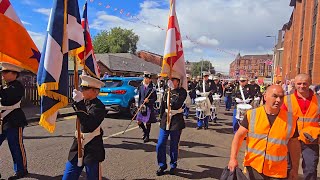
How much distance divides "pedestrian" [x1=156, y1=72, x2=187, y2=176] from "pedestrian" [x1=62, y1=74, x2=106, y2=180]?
193cm

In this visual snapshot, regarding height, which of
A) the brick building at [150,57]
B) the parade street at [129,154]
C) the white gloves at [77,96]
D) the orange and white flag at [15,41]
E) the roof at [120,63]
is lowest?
the parade street at [129,154]

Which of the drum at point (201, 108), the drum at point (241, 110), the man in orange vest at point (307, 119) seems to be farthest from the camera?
the drum at point (201, 108)

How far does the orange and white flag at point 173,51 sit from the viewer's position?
19.9 ft

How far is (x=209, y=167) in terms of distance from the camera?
6.10m

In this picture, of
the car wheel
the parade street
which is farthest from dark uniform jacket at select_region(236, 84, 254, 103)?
the car wheel

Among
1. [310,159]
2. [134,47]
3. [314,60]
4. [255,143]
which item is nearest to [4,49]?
[255,143]

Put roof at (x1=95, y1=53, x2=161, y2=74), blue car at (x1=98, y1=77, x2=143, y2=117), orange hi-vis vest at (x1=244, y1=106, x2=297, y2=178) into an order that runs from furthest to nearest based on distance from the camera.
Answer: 1. roof at (x1=95, y1=53, x2=161, y2=74)
2. blue car at (x1=98, y1=77, x2=143, y2=117)
3. orange hi-vis vest at (x1=244, y1=106, x2=297, y2=178)

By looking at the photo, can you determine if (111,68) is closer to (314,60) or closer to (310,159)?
(314,60)

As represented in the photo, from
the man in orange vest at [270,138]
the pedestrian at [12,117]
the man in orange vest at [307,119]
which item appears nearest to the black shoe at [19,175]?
the pedestrian at [12,117]

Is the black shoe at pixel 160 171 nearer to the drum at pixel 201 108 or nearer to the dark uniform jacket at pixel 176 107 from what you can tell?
the dark uniform jacket at pixel 176 107

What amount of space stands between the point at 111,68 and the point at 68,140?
32343 millimetres

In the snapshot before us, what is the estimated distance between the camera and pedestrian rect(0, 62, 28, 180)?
4922mm

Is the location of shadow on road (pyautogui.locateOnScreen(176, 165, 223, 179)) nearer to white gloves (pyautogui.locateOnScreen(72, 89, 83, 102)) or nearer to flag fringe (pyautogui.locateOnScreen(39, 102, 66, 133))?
flag fringe (pyautogui.locateOnScreen(39, 102, 66, 133))

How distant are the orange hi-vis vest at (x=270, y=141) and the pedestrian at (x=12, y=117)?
3694mm
